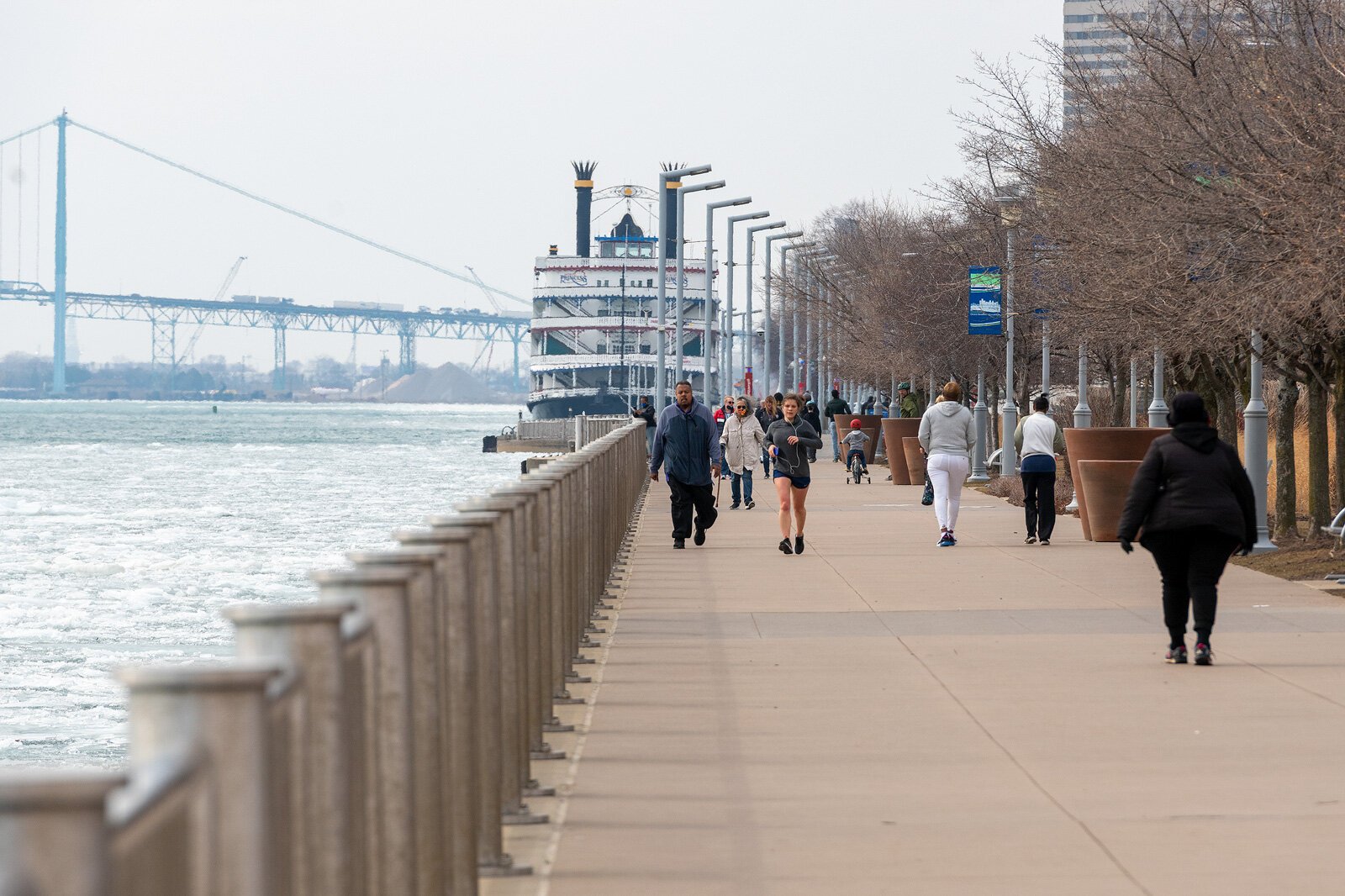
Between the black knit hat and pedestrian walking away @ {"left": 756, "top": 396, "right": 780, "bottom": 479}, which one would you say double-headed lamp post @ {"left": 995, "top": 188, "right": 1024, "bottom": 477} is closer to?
pedestrian walking away @ {"left": 756, "top": 396, "right": 780, "bottom": 479}

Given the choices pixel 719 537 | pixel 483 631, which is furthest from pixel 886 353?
pixel 483 631

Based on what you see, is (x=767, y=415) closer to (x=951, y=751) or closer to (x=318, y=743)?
(x=951, y=751)

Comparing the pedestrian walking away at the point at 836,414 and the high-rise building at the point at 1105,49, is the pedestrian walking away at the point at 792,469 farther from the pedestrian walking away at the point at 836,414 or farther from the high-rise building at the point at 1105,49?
the pedestrian walking away at the point at 836,414

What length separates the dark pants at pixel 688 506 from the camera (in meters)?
19.6

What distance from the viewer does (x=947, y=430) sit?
771 inches

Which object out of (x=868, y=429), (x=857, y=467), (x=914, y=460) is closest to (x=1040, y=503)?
(x=914, y=460)

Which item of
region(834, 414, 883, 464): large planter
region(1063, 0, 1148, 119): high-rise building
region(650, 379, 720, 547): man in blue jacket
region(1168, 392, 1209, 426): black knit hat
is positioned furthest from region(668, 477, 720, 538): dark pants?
region(834, 414, 883, 464): large planter

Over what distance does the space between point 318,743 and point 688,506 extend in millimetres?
16706

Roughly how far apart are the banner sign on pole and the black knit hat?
19829mm

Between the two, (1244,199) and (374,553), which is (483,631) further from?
(1244,199)

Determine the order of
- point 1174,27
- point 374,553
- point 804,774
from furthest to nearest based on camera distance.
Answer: point 1174,27
point 804,774
point 374,553

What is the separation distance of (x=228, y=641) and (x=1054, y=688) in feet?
31.8

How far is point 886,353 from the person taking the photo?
48.5 metres

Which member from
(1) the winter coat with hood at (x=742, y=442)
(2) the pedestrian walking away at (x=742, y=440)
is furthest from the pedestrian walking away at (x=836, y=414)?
(1) the winter coat with hood at (x=742, y=442)
